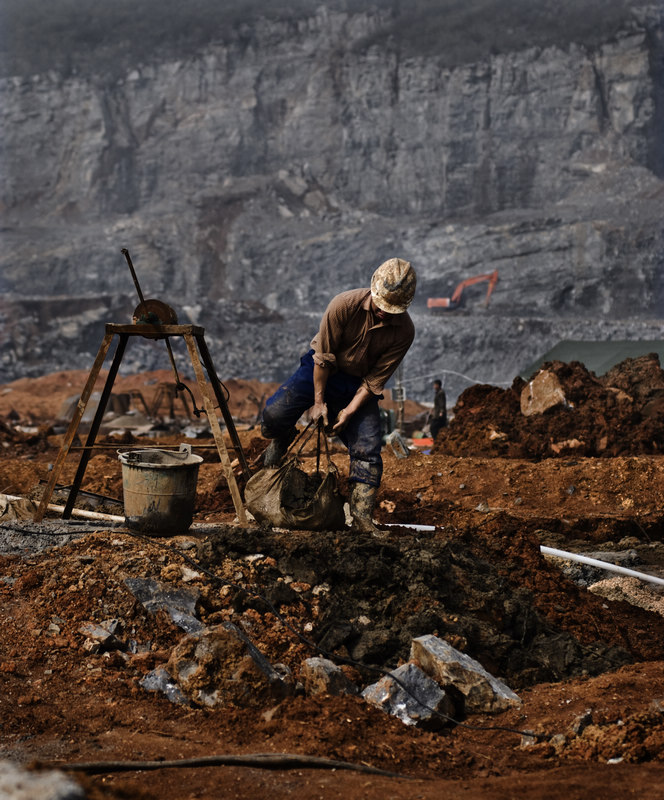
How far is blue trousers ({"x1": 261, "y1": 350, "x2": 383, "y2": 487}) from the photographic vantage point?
5.46 meters

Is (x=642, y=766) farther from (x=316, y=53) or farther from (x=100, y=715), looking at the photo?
(x=316, y=53)

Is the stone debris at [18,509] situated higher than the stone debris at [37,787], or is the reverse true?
the stone debris at [37,787]

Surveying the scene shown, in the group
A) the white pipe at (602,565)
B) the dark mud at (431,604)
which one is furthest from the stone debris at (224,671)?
the white pipe at (602,565)

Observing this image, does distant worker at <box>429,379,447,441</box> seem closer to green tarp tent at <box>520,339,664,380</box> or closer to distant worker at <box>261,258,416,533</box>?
green tarp tent at <box>520,339,664,380</box>

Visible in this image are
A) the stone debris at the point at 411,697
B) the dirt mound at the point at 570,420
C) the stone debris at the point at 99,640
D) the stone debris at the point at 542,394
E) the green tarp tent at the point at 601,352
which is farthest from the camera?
the green tarp tent at the point at 601,352

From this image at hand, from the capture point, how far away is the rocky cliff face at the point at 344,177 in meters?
46.1

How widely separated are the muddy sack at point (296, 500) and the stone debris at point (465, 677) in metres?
1.71

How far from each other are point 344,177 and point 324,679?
5327cm

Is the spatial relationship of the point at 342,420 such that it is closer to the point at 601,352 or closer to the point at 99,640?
the point at 99,640

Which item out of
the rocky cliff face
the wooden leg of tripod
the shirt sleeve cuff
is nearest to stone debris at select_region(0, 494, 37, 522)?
the wooden leg of tripod

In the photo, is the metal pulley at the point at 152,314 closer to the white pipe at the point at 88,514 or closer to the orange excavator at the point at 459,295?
the white pipe at the point at 88,514

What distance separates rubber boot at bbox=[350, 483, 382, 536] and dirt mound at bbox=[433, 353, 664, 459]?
23.6 feet

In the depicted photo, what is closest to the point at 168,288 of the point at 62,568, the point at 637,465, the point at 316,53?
the point at 316,53

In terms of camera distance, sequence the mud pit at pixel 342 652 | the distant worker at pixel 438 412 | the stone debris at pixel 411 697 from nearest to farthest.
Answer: the mud pit at pixel 342 652
the stone debris at pixel 411 697
the distant worker at pixel 438 412
